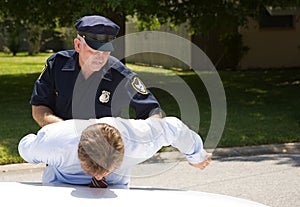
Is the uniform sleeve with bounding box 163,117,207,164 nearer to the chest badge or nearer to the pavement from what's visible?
the chest badge

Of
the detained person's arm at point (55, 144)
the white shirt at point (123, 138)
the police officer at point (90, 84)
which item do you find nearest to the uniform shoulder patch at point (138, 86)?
the police officer at point (90, 84)

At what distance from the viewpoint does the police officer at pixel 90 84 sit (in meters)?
3.39

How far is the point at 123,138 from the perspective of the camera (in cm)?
288

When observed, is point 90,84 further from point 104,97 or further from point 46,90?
point 46,90

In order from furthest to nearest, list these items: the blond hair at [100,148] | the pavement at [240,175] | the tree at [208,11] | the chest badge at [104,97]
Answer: the tree at [208,11] → the pavement at [240,175] → the chest badge at [104,97] → the blond hair at [100,148]

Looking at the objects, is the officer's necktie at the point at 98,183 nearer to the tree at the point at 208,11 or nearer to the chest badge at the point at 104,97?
the chest badge at the point at 104,97

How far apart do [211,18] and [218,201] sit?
40.2 ft

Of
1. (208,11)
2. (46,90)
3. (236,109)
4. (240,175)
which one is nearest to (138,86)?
(46,90)

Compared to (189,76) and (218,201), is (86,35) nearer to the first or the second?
(218,201)

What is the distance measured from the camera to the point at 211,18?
48.3 ft

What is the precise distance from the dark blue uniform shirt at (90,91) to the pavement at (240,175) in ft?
7.68

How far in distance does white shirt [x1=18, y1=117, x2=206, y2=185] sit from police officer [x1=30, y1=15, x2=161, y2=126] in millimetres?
376

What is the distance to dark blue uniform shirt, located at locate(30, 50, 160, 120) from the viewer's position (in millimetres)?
3441

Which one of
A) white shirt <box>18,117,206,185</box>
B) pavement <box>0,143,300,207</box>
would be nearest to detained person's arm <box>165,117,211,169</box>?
white shirt <box>18,117,206,185</box>
